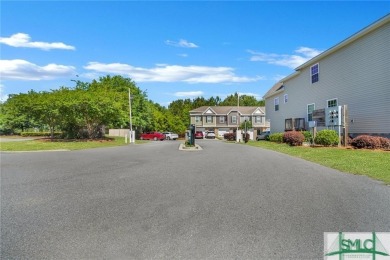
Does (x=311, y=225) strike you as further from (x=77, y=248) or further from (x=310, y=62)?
(x=310, y=62)

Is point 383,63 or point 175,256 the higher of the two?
point 383,63

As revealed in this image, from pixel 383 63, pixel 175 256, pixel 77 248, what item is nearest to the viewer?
pixel 175 256

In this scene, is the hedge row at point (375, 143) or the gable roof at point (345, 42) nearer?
the hedge row at point (375, 143)

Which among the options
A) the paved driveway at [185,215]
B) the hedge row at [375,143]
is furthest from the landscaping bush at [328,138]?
the paved driveway at [185,215]

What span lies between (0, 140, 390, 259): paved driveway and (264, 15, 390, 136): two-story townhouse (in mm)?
12168

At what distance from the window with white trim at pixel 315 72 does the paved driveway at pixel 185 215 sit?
65.7ft

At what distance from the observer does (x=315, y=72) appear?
28281 mm

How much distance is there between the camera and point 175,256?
3992 mm

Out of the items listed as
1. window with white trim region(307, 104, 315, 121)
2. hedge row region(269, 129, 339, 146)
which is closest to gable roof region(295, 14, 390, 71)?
window with white trim region(307, 104, 315, 121)

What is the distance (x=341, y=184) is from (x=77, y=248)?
7064 mm

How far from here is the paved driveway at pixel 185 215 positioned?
166 inches

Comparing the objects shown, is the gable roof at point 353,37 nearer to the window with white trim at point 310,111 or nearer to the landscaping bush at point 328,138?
the window with white trim at point 310,111

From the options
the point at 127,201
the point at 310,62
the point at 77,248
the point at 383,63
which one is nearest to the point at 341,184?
the point at 127,201

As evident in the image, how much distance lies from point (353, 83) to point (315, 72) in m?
6.45
